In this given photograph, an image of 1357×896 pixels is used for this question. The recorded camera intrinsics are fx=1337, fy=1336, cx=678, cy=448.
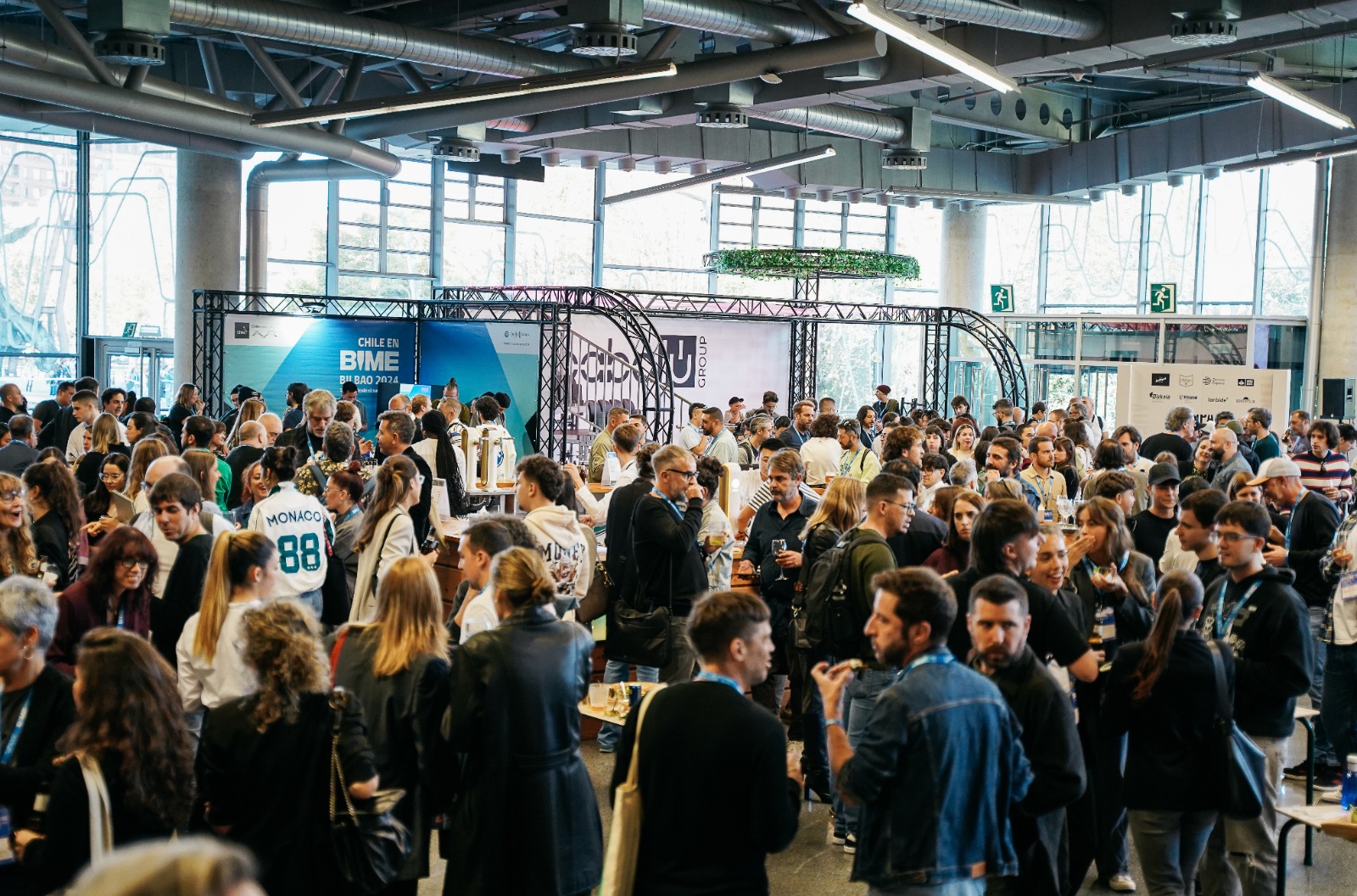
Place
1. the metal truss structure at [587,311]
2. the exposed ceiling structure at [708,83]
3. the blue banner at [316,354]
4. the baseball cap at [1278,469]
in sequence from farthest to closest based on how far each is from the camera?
1. the metal truss structure at [587,311]
2. the blue banner at [316,354]
3. the exposed ceiling structure at [708,83]
4. the baseball cap at [1278,469]

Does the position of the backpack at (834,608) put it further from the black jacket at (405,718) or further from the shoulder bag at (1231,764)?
the black jacket at (405,718)

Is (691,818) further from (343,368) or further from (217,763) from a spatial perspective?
(343,368)

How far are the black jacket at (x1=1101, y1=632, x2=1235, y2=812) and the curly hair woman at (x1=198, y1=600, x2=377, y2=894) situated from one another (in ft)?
7.20

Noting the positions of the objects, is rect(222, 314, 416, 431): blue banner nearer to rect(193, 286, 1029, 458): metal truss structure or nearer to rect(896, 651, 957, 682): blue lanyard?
rect(193, 286, 1029, 458): metal truss structure

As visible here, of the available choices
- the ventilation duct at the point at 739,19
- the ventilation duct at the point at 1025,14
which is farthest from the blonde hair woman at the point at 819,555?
the ventilation duct at the point at 739,19

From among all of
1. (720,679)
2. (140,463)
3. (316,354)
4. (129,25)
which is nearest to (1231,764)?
(720,679)

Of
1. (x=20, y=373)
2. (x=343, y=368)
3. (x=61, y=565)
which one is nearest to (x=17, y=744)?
(x=61, y=565)

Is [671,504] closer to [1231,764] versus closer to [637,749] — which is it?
[1231,764]

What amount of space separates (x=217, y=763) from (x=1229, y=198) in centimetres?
2047

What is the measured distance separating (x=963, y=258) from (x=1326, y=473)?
14648 millimetres

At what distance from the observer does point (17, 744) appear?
3.17m

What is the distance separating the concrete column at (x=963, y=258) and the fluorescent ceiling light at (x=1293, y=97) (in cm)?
1064

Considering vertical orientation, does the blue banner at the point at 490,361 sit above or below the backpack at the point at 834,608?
above

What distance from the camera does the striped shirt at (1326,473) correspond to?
28.5 feet
